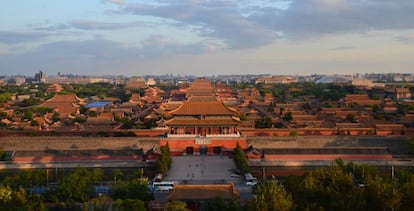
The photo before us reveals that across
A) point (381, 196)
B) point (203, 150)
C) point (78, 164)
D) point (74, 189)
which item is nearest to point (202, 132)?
point (203, 150)

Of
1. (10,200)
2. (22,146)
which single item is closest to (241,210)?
(10,200)

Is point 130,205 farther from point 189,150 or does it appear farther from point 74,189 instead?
point 189,150

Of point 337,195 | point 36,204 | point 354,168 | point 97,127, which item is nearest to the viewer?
point 337,195

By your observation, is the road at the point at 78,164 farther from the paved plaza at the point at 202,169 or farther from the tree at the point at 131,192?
the tree at the point at 131,192

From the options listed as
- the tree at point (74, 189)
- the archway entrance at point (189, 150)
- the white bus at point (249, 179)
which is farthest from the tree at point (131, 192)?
the archway entrance at point (189, 150)

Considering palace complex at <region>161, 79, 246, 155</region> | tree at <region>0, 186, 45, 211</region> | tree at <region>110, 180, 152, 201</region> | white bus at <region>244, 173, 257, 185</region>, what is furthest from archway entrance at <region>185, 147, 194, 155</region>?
tree at <region>0, 186, 45, 211</region>

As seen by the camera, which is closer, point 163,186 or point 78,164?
point 163,186

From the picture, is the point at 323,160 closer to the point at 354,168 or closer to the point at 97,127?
the point at 354,168

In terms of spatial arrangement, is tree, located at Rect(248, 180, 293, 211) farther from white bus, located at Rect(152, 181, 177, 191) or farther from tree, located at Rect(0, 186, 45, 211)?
white bus, located at Rect(152, 181, 177, 191)
